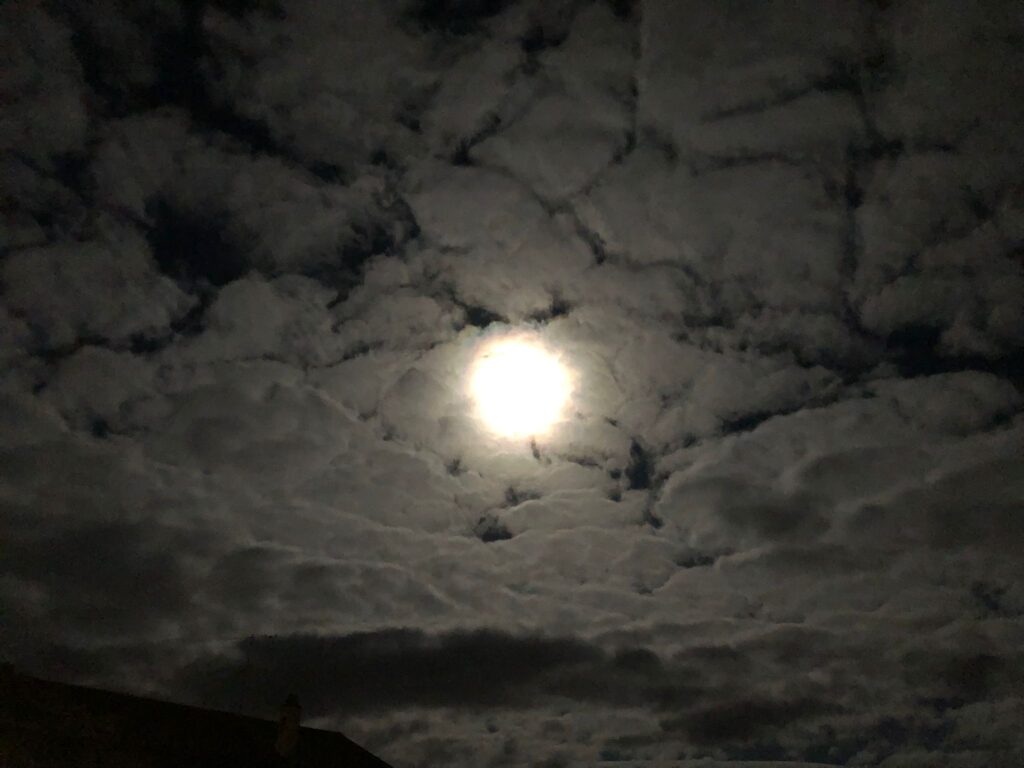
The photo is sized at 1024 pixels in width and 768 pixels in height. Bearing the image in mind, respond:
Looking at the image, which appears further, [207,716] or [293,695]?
[293,695]

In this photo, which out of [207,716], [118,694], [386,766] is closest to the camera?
[118,694]

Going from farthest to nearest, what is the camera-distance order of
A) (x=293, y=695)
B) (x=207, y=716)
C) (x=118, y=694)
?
1. (x=293, y=695)
2. (x=207, y=716)
3. (x=118, y=694)

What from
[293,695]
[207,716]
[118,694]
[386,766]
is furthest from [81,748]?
[386,766]

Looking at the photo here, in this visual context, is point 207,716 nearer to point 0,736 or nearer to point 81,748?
point 81,748

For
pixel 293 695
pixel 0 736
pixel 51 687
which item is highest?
pixel 293 695

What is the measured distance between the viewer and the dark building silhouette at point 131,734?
2112 centimetres

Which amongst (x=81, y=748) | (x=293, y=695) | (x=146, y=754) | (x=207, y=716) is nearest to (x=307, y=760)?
(x=293, y=695)

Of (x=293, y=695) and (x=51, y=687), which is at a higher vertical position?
(x=293, y=695)

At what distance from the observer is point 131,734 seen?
23.9 meters

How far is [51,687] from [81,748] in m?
2.92

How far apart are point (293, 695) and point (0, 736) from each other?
1133cm

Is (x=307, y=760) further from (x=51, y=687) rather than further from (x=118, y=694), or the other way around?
(x=51, y=687)

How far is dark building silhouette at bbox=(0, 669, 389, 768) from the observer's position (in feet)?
69.3

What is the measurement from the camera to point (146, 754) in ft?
76.7
